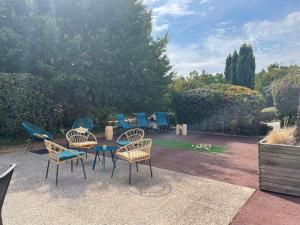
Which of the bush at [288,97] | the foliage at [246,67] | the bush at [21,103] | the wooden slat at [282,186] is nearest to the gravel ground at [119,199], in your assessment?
the wooden slat at [282,186]

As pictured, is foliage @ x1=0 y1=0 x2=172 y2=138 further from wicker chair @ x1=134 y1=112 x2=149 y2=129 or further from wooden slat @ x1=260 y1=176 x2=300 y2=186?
wooden slat @ x1=260 y1=176 x2=300 y2=186

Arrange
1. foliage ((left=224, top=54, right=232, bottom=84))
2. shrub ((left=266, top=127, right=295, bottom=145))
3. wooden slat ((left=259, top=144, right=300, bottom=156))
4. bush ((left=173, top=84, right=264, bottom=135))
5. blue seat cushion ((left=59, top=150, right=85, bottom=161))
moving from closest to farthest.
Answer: wooden slat ((left=259, top=144, right=300, bottom=156)) < shrub ((left=266, top=127, right=295, bottom=145)) < blue seat cushion ((left=59, top=150, right=85, bottom=161)) < bush ((left=173, top=84, right=264, bottom=135)) < foliage ((left=224, top=54, right=232, bottom=84))

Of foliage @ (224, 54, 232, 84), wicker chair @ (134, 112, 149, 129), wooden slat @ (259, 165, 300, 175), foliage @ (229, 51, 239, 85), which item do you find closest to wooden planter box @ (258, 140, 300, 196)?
wooden slat @ (259, 165, 300, 175)

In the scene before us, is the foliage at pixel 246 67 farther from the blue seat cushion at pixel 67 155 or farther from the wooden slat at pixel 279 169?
the blue seat cushion at pixel 67 155

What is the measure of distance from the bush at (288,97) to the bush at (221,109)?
132 centimetres

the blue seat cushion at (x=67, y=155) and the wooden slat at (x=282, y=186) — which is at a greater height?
the blue seat cushion at (x=67, y=155)

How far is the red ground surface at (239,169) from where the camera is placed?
159 inches

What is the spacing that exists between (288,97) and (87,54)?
9.21 m

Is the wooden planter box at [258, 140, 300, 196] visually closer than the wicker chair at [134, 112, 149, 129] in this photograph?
Yes

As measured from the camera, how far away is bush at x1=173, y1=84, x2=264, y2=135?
1188cm

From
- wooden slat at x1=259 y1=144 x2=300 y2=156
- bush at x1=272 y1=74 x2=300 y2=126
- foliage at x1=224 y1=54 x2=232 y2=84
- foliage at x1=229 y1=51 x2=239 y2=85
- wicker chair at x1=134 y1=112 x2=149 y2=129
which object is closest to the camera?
wooden slat at x1=259 y1=144 x2=300 y2=156

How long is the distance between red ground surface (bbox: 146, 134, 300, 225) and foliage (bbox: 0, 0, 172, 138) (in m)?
3.15

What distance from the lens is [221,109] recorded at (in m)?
12.5

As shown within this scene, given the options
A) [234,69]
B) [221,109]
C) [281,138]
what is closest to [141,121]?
[221,109]
